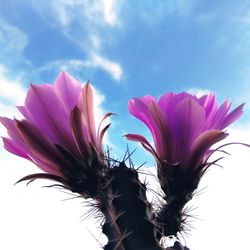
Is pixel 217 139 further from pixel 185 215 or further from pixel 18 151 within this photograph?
pixel 18 151

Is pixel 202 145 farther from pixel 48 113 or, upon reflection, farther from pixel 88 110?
pixel 48 113

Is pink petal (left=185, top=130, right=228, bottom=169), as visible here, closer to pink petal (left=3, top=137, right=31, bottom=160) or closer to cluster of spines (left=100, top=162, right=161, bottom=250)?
cluster of spines (left=100, top=162, right=161, bottom=250)

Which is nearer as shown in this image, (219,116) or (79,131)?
(79,131)

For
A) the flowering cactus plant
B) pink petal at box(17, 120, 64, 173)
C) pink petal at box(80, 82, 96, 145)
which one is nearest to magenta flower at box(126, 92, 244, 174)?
the flowering cactus plant

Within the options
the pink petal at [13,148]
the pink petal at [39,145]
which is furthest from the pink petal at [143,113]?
the pink petal at [13,148]

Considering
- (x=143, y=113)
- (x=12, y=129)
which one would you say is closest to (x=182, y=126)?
(x=143, y=113)

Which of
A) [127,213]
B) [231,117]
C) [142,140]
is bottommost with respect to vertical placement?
[127,213]

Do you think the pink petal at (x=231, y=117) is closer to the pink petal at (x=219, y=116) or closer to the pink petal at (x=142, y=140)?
the pink petal at (x=219, y=116)
